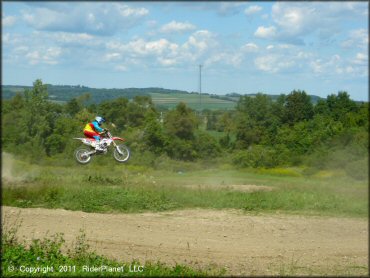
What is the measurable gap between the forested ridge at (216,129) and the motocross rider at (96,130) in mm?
643

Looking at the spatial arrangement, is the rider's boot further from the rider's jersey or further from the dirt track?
the dirt track

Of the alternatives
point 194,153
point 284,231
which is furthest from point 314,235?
point 194,153

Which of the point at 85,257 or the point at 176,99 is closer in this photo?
the point at 85,257

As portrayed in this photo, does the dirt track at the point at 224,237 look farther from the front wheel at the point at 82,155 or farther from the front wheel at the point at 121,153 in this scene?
the front wheel at the point at 82,155

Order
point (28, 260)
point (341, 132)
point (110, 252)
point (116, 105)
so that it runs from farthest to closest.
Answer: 1. point (110, 252)
2. point (116, 105)
3. point (28, 260)
4. point (341, 132)

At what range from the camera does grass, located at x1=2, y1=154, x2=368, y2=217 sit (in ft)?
25.2

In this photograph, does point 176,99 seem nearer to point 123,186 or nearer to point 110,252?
point 110,252

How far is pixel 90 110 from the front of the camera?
804cm

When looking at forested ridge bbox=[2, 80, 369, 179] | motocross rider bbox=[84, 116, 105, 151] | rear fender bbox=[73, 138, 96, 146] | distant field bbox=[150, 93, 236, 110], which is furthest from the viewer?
distant field bbox=[150, 93, 236, 110]

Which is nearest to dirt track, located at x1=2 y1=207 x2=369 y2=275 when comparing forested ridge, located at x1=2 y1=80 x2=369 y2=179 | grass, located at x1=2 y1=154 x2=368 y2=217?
grass, located at x1=2 y1=154 x2=368 y2=217

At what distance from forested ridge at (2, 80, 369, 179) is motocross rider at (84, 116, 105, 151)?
643mm

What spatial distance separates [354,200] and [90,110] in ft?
12.8

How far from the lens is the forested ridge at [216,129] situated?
623 centimetres

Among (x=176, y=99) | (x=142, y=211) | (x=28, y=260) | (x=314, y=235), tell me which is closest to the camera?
(x=28, y=260)
